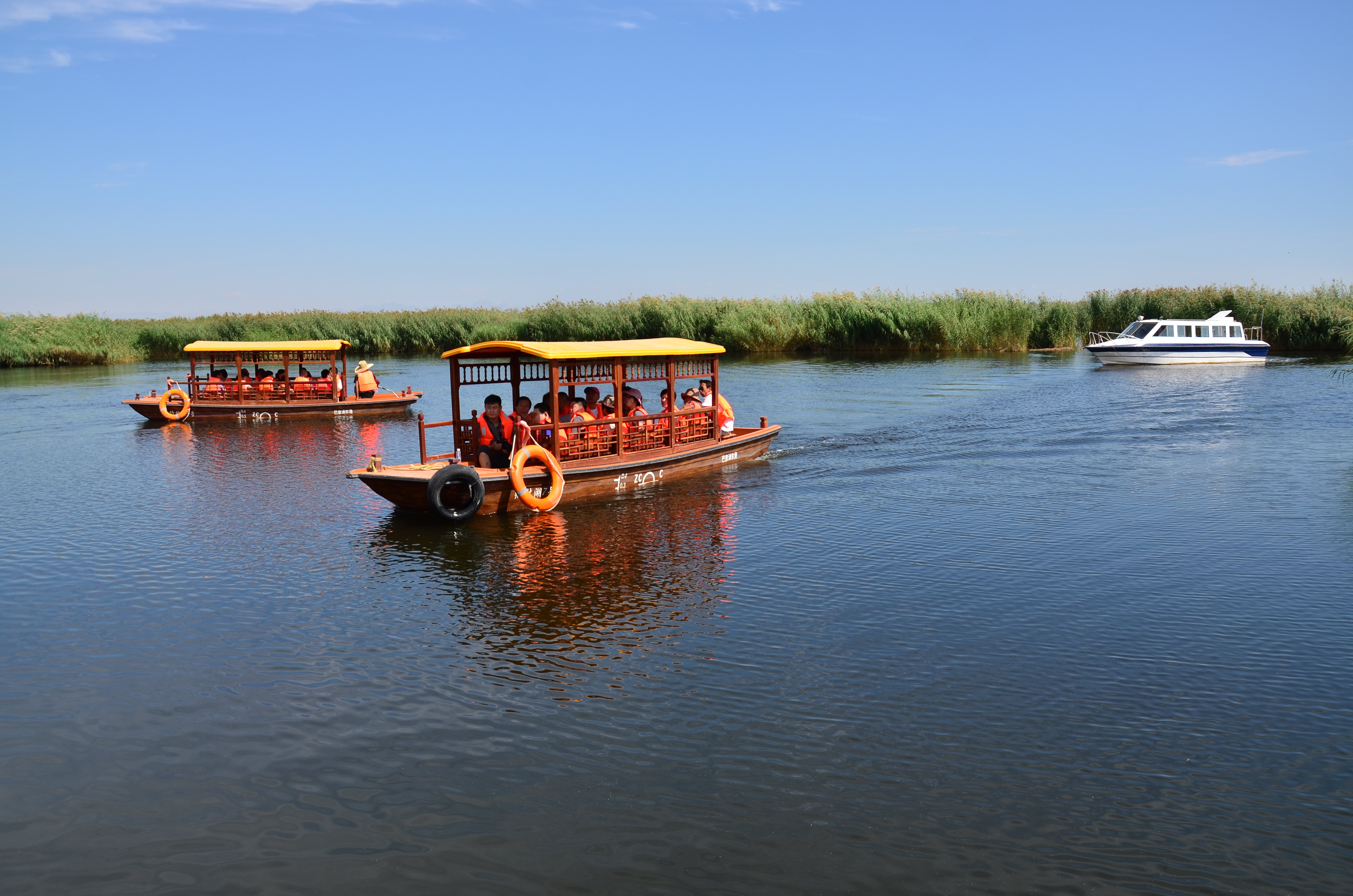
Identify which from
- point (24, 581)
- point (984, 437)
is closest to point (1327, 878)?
point (24, 581)

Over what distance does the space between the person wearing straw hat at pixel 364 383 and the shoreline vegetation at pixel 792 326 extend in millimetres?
12726

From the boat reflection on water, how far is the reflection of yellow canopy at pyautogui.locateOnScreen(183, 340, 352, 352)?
14846 mm

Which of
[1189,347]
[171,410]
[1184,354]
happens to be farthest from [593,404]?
[1189,347]

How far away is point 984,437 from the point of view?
21.2 metres

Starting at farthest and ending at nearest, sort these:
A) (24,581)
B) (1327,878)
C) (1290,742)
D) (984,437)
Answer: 1. (984,437)
2. (24,581)
3. (1290,742)
4. (1327,878)

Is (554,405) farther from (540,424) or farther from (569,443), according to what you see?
(569,443)

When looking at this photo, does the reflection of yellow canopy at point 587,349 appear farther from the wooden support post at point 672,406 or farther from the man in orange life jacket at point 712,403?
the man in orange life jacket at point 712,403

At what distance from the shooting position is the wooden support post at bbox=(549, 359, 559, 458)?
14703 millimetres

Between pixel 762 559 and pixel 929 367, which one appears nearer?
pixel 762 559

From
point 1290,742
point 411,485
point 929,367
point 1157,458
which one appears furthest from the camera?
point 929,367

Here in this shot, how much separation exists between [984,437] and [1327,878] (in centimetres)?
1659

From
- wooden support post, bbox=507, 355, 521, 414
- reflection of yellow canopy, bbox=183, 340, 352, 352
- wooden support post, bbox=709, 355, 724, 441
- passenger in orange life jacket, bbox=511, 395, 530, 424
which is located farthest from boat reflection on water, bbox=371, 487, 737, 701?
reflection of yellow canopy, bbox=183, 340, 352, 352

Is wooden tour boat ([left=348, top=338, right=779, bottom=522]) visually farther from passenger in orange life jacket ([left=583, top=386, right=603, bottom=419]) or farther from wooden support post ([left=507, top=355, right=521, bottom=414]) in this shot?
passenger in orange life jacket ([left=583, top=386, right=603, bottom=419])

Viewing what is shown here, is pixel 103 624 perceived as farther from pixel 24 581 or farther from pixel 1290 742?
pixel 1290 742
